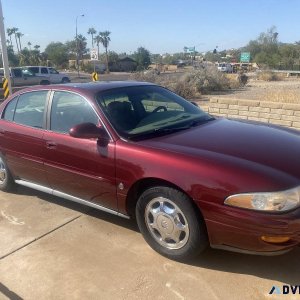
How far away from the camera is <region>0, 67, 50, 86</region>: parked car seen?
27281 millimetres

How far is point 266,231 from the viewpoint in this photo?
9.00 ft

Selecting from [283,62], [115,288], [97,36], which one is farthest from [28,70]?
[97,36]

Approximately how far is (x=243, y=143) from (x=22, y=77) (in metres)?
27.0

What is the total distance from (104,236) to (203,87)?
744 inches

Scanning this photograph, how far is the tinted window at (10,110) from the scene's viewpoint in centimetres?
488

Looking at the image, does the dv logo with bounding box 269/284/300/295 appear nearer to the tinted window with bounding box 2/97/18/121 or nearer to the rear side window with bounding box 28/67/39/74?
the tinted window with bounding box 2/97/18/121

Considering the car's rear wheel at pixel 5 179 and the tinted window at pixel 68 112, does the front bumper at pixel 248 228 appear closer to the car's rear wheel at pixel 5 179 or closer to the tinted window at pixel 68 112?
the tinted window at pixel 68 112

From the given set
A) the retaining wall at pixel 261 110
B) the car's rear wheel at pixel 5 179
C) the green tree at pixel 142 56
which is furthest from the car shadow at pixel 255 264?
the green tree at pixel 142 56

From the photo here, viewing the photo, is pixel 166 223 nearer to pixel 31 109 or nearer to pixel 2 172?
pixel 31 109

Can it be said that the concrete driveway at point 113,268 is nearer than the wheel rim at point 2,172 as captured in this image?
Yes

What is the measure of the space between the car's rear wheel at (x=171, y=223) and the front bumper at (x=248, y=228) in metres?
0.12

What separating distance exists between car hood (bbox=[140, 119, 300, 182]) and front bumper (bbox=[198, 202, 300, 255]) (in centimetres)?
40

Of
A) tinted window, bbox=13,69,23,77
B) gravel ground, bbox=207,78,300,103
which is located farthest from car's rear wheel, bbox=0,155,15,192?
tinted window, bbox=13,69,23,77

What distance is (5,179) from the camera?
5102mm
